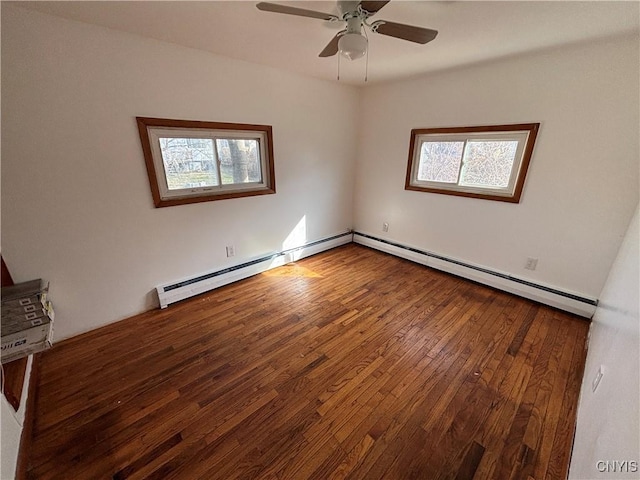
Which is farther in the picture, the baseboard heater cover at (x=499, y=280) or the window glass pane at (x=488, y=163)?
the window glass pane at (x=488, y=163)

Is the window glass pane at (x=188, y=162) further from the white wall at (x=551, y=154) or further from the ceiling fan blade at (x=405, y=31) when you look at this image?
the white wall at (x=551, y=154)

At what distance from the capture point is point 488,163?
106 inches

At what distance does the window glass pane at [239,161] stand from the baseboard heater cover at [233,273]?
0.95 m

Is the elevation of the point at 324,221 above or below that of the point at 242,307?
above

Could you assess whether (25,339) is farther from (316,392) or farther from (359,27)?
(359,27)

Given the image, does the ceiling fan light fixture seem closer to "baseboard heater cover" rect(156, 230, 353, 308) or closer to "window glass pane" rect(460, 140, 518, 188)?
"window glass pane" rect(460, 140, 518, 188)

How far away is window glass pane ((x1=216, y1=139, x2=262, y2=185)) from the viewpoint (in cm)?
261

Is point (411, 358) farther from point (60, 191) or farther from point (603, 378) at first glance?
point (60, 191)

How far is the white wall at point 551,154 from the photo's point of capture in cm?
197

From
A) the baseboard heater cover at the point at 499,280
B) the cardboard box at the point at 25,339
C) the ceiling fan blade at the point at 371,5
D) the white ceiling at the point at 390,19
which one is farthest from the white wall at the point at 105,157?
the baseboard heater cover at the point at 499,280

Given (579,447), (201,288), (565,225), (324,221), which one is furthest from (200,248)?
(565,225)

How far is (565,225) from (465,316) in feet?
3.95

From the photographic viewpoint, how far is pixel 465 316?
2.36m

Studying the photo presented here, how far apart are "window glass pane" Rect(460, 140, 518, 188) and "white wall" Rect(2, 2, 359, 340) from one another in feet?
6.52
